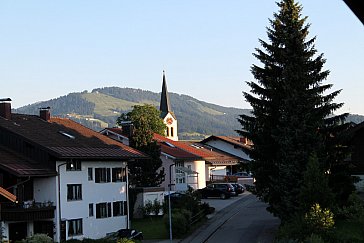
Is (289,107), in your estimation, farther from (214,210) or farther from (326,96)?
(214,210)

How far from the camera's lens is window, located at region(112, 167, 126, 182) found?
48.9 m

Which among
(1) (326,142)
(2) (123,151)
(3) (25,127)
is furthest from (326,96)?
(3) (25,127)

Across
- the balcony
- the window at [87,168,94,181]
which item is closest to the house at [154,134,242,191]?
the window at [87,168,94,181]

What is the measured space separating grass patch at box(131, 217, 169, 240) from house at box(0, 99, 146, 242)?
1.66 metres

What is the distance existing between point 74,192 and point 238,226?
487 inches

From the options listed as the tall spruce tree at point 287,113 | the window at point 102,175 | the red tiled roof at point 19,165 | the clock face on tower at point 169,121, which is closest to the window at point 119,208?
the window at point 102,175

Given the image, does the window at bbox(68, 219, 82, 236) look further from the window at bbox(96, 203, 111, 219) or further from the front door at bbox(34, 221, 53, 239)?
the window at bbox(96, 203, 111, 219)

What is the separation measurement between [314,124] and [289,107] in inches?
70.2

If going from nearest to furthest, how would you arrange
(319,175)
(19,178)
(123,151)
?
(319,175) → (19,178) → (123,151)

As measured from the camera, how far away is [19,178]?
40625mm

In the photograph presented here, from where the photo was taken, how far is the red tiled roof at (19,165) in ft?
128

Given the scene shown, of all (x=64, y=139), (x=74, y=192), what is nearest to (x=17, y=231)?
(x=74, y=192)

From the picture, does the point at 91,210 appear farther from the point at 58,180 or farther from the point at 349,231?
the point at 349,231

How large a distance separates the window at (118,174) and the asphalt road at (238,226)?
Answer: 7983 millimetres
